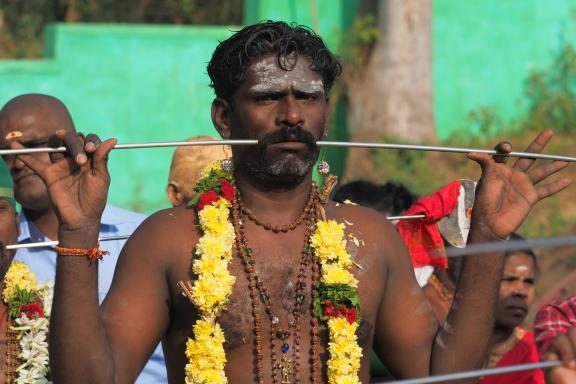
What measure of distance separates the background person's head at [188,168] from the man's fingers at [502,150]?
6.33 ft

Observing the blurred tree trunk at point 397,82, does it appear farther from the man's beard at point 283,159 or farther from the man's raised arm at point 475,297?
the man's beard at point 283,159

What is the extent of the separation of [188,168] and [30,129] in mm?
756

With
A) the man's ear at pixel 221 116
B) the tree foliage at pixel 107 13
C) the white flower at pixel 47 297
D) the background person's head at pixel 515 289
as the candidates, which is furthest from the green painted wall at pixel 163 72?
the man's ear at pixel 221 116

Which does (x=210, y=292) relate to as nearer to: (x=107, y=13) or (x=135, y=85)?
(x=135, y=85)

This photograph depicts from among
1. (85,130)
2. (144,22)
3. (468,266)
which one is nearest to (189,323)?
(468,266)

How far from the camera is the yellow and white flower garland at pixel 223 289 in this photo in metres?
3.62

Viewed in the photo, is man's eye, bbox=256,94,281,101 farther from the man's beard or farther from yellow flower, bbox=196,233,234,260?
yellow flower, bbox=196,233,234,260

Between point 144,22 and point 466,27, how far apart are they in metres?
4.72

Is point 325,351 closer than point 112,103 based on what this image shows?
Yes

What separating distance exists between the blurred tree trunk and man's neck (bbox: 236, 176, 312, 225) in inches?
316

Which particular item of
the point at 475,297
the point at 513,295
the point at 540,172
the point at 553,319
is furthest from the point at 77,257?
the point at 513,295

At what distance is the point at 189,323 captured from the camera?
3.71m

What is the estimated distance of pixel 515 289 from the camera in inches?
228

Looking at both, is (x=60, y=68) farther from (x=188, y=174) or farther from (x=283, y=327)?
(x=283, y=327)
